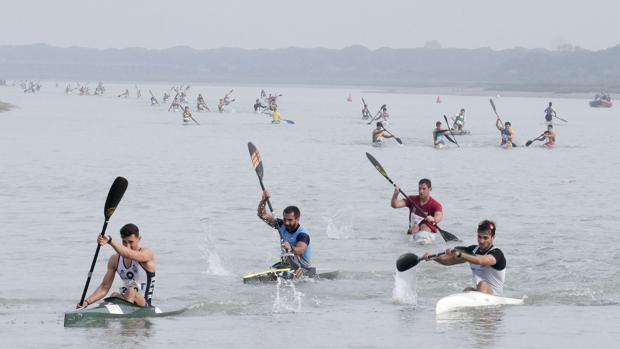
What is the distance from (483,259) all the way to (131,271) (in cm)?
495

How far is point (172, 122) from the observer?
83.0 meters

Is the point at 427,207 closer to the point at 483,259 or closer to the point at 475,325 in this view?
the point at 483,259

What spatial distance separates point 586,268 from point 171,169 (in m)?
24.4

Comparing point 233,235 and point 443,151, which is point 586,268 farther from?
point 443,151

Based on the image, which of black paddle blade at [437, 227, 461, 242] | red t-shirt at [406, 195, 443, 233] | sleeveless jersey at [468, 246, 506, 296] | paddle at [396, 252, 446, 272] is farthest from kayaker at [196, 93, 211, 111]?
paddle at [396, 252, 446, 272]

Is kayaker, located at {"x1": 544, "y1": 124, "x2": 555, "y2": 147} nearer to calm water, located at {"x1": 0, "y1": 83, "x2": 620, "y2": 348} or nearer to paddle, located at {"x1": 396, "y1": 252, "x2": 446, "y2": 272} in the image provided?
calm water, located at {"x1": 0, "y1": 83, "x2": 620, "y2": 348}

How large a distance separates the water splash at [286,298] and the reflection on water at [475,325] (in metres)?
2.35

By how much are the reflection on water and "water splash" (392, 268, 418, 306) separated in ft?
5.02

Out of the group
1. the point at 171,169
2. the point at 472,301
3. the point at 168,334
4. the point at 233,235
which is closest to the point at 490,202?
the point at 233,235

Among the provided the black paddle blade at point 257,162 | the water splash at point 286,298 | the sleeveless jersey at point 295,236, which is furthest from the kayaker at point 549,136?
the water splash at point 286,298

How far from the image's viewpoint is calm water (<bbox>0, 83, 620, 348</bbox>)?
1766cm

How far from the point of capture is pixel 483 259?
17938 mm

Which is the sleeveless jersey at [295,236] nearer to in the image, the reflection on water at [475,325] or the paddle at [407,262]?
the paddle at [407,262]

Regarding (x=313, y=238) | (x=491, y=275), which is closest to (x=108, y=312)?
(x=491, y=275)
